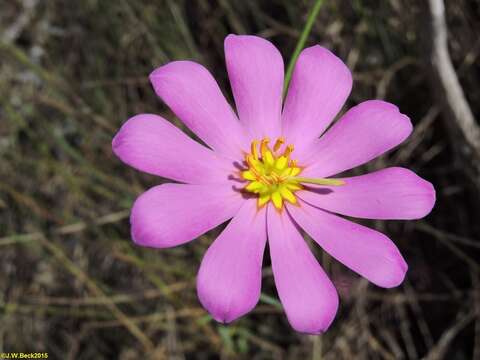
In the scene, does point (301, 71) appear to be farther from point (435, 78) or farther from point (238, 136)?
point (435, 78)

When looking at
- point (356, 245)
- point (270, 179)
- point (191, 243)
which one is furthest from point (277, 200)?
point (191, 243)

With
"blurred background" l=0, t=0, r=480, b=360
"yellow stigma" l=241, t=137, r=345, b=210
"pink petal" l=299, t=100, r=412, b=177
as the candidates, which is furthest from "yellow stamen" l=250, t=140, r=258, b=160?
"blurred background" l=0, t=0, r=480, b=360

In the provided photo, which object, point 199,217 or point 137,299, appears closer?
point 199,217

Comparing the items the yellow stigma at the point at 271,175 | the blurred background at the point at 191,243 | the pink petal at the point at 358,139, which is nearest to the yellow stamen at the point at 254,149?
the yellow stigma at the point at 271,175

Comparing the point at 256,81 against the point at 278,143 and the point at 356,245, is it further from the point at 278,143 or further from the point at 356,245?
the point at 356,245

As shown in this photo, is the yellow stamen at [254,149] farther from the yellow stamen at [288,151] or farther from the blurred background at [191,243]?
the blurred background at [191,243]

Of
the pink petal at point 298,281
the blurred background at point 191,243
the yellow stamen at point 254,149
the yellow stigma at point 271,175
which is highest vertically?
the yellow stamen at point 254,149

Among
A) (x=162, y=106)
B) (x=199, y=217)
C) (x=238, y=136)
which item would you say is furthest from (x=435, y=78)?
(x=162, y=106)
